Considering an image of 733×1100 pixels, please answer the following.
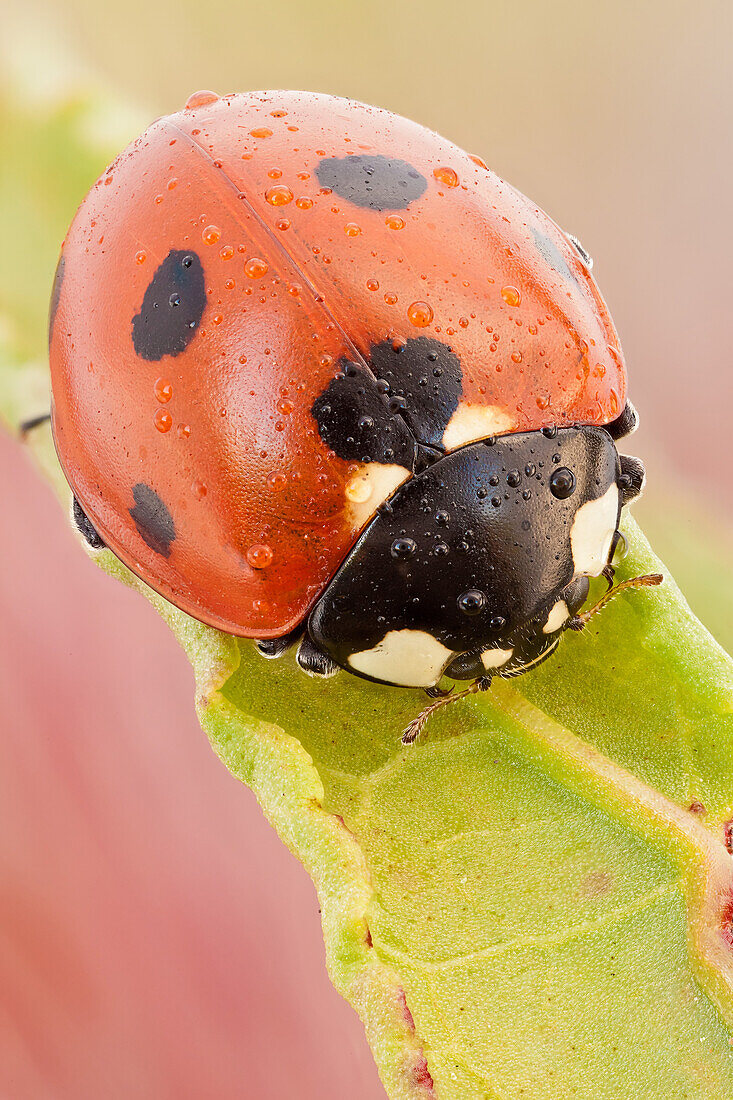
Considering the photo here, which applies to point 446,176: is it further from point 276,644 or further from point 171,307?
point 276,644

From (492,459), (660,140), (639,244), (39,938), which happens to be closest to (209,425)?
(492,459)

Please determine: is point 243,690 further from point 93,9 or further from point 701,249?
point 93,9

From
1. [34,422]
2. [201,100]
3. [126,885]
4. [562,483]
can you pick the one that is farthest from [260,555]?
[126,885]

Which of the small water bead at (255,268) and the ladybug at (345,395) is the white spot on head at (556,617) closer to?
the ladybug at (345,395)

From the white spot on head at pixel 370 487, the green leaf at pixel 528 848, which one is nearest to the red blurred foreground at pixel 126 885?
the green leaf at pixel 528 848

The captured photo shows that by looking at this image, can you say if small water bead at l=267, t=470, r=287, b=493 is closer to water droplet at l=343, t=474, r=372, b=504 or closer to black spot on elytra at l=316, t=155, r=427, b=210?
water droplet at l=343, t=474, r=372, b=504

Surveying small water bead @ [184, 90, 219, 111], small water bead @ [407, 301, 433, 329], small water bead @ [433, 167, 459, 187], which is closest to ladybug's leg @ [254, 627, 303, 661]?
small water bead @ [407, 301, 433, 329]
